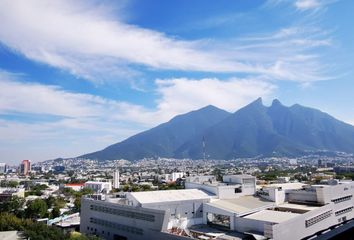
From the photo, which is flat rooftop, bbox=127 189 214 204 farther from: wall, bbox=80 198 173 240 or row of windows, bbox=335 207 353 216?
row of windows, bbox=335 207 353 216

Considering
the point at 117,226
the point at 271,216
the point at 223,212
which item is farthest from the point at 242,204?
the point at 117,226

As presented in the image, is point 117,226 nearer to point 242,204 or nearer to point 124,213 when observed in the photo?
point 124,213

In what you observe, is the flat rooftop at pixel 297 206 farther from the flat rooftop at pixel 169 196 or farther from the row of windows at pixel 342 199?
the flat rooftop at pixel 169 196

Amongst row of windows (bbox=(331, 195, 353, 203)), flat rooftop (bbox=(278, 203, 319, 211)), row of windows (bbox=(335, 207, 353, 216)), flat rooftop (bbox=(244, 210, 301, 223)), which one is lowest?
row of windows (bbox=(335, 207, 353, 216))

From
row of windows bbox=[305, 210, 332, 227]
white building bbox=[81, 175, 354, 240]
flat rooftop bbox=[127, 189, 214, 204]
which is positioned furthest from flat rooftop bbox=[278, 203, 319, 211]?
flat rooftop bbox=[127, 189, 214, 204]

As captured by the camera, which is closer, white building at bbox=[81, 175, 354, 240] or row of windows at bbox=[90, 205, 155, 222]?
white building at bbox=[81, 175, 354, 240]

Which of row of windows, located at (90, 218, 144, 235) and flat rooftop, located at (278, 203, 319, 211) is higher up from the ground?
flat rooftop, located at (278, 203, 319, 211)

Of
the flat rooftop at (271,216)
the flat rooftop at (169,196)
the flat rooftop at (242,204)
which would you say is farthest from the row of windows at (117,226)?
Result: the flat rooftop at (271,216)

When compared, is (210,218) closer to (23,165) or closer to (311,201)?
(311,201)
